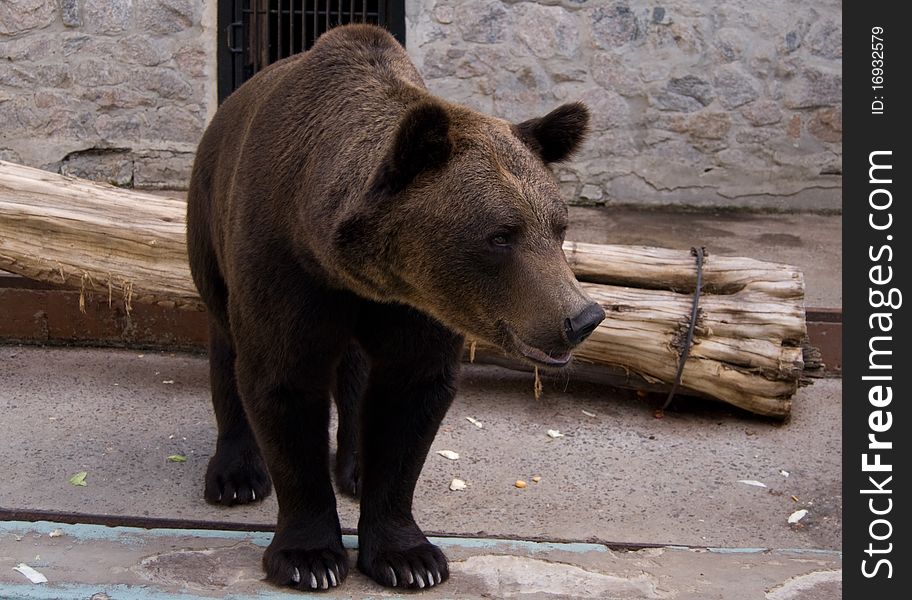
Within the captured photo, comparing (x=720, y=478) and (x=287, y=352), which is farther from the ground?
(x=287, y=352)

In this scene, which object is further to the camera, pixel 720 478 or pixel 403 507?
pixel 720 478

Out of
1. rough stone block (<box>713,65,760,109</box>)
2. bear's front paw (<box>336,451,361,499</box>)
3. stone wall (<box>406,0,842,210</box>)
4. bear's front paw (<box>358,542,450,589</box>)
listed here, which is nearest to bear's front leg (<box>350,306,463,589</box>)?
bear's front paw (<box>358,542,450,589</box>)

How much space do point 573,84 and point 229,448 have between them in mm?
4855

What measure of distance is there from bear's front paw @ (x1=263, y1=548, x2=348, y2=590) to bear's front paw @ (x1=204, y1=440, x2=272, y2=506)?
0.72 metres

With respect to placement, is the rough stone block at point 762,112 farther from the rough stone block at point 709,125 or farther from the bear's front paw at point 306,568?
the bear's front paw at point 306,568

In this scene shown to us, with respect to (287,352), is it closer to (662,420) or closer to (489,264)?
(489,264)

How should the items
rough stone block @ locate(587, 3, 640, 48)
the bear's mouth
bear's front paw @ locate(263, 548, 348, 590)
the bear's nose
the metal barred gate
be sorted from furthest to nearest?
rough stone block @ locate(587, 3, 640, 48), the metal barred gate, bear's front paw @ locate(263, 548, 348, 590), the bear's mouth, the bear's nose

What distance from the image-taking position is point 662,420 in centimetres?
527

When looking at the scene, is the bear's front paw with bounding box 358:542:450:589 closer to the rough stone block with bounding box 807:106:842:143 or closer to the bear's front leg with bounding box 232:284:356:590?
the bear's front leg with bounding box 232:284:356:590

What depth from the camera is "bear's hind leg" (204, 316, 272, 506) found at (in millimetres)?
4168

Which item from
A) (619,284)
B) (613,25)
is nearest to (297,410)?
(619,284)

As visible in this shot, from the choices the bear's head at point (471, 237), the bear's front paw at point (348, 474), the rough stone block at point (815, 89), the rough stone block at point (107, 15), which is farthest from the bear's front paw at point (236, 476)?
the rough stone block at point (815, 89)
